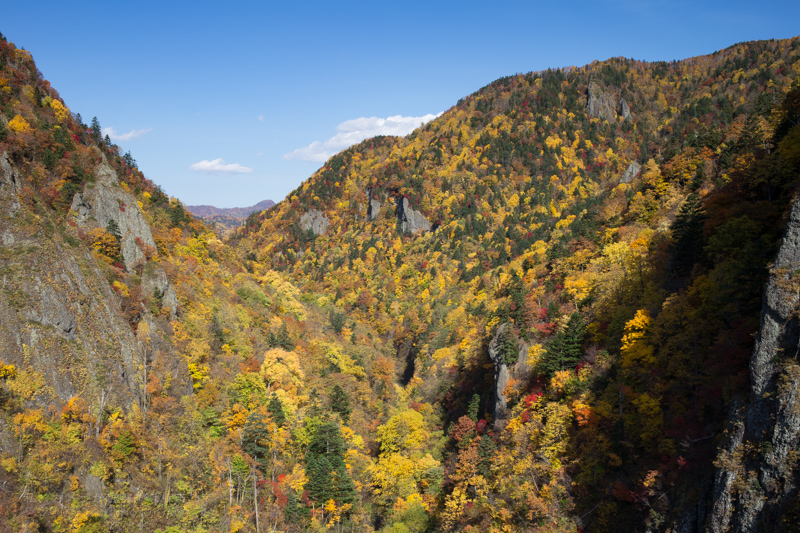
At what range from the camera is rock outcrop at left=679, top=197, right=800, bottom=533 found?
19719 mm

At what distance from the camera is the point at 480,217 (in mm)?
139375

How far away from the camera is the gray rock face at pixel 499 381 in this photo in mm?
51281

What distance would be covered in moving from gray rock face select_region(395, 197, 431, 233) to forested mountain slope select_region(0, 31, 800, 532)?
70957 millimetres

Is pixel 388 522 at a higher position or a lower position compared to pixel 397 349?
lower

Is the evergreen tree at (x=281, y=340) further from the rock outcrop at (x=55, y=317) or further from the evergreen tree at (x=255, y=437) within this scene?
the rock outcrop at (x=55, y=317)

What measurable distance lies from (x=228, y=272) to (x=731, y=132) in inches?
3102

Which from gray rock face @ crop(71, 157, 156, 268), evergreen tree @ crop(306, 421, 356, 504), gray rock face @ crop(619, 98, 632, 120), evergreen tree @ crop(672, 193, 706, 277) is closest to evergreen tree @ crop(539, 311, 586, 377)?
evergreen tree @ crop(672, 193, 706, 277)

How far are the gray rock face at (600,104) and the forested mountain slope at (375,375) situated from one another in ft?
341

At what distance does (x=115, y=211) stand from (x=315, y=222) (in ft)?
434

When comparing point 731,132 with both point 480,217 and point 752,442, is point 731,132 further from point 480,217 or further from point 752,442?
point 480,217

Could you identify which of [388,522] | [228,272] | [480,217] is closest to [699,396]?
[388,522]

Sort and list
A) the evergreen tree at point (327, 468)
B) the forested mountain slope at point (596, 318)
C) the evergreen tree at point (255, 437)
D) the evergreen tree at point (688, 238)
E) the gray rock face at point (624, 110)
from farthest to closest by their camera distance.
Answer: the gray rock face at point (624, 110) → the evergreen tree at point (327, 468) → the evergreen tree at point (255, 437) → the evergreen tree at point (688, 238) → the forested mountain slope at point (596, 318)

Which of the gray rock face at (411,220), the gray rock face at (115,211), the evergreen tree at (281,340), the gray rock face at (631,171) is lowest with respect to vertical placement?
the evergreen tree at (281,340)

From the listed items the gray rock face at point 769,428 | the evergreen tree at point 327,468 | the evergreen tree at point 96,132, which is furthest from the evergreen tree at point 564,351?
the evergreen tree at point 96,132
